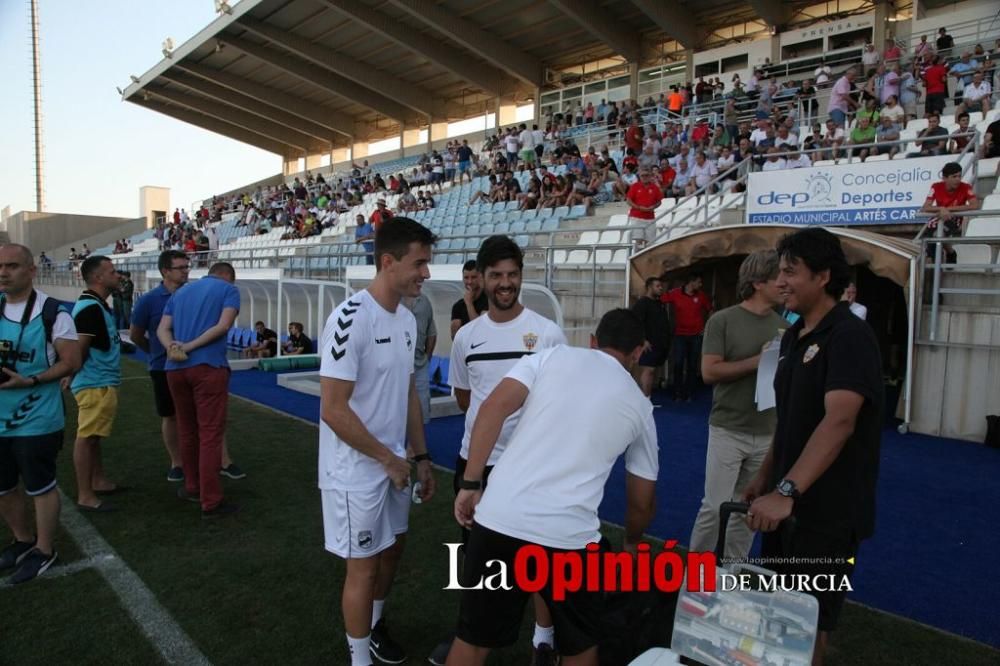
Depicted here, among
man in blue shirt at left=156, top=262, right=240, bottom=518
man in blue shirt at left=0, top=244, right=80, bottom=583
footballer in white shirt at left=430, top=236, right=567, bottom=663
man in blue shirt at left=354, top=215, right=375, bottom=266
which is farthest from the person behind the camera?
man in blue shirt at left=354, top=215, right=375, bottom=266

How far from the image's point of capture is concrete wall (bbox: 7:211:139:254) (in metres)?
45.0

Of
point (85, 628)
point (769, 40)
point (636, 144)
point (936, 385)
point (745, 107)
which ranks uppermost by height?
point (769, 40)

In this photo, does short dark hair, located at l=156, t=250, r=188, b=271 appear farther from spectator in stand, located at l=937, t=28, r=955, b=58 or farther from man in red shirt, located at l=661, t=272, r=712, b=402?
spectator in stand, located at l=937, t=28, r=955, b=58

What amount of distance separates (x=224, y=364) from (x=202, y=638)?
7.54 feet

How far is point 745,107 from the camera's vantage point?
1794 centimetres

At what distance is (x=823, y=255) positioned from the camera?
226 cm

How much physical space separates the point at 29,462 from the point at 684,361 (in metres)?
7.88

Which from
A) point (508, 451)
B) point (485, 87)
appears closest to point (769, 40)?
point (485, 87)

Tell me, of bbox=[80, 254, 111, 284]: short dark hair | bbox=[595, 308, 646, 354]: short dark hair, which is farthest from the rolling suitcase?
bbox=[80, 254, 111, 284]: short dark hair

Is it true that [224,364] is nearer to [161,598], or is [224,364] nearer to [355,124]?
[161,598]

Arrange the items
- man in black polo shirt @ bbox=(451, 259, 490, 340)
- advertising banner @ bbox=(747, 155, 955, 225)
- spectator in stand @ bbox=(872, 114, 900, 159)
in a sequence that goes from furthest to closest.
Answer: spectator in stand @ bbox=(872, 114, 900, 159), advertising banner @ bbox=(747, 155, 955, 225), man in black polo shirt @ bbox=(451, 259, 490, 340)

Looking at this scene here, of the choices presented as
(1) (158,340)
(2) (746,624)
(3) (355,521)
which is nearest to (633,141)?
(1) (158,340)

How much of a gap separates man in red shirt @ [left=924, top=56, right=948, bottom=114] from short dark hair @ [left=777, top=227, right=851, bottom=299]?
13.3 metres

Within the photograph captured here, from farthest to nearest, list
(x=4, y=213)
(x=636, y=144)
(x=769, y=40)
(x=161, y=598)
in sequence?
(x=4, y=213) → (x=769, y=40) → (x=636, y=144) → (x=161, y=598)
